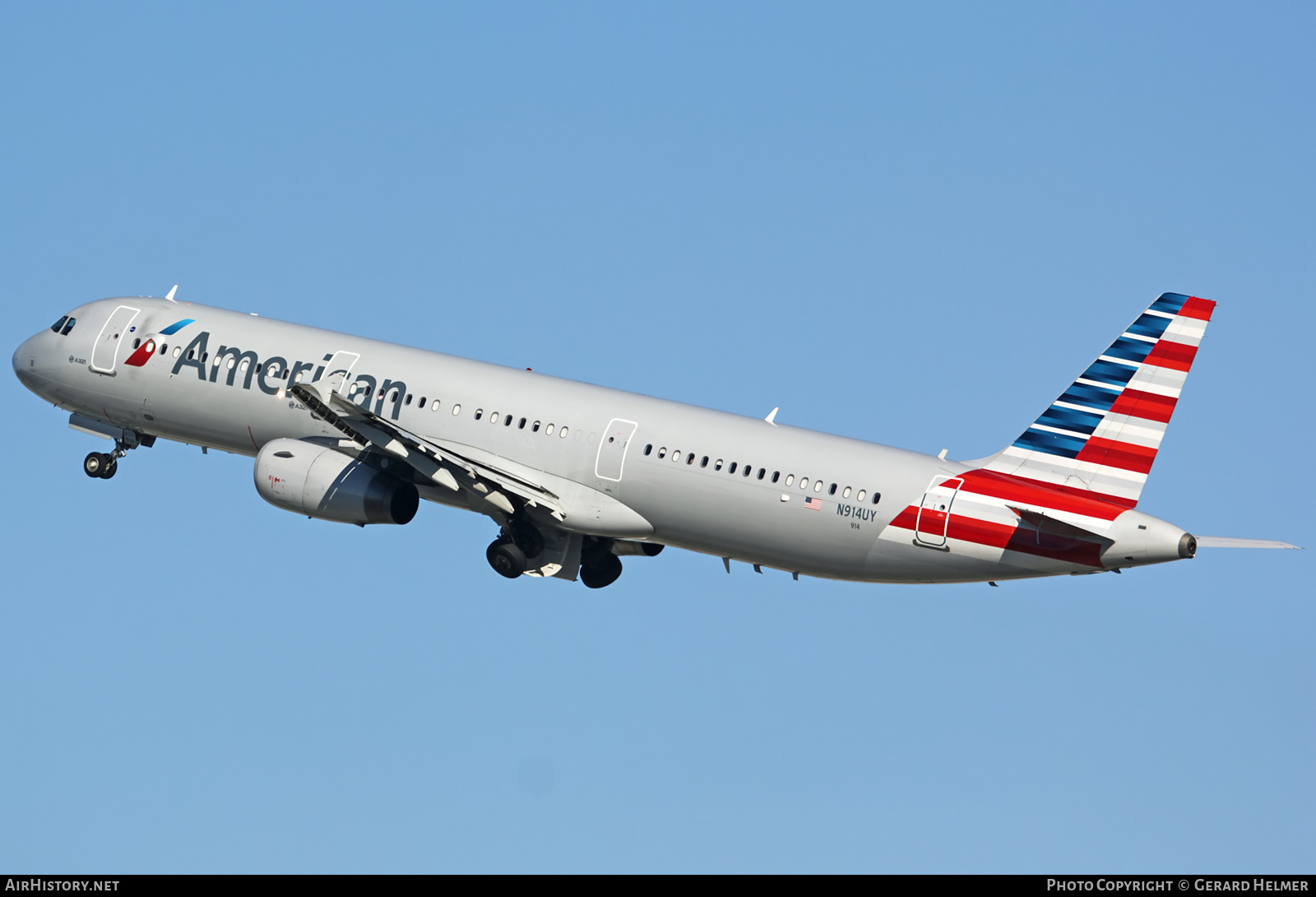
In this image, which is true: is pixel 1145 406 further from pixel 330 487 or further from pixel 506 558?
pixel 330 487

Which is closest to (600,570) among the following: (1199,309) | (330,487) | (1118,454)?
(330,487)

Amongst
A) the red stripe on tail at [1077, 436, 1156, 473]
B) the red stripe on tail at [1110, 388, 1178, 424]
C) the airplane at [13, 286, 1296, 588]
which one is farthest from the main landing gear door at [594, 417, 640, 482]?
the red stripe on tail at [1110, 388, 1178, 424]

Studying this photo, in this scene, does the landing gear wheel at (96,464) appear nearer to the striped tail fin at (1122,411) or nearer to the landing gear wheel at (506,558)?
the landing gear wheel at (506,558)

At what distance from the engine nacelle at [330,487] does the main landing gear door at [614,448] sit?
191 inches

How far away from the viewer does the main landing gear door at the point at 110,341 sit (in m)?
50.6

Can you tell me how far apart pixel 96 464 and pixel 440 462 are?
12004 millimetres

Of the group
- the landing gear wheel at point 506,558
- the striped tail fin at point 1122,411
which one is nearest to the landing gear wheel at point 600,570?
the landing gear wheel at point 506,558

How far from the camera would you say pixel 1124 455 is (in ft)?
134

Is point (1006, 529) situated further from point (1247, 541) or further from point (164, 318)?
point (164, 318)

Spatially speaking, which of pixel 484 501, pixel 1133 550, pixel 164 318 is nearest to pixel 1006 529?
pixel 1133 550

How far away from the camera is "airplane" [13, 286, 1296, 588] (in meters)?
41.2

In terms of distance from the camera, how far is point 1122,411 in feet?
135
